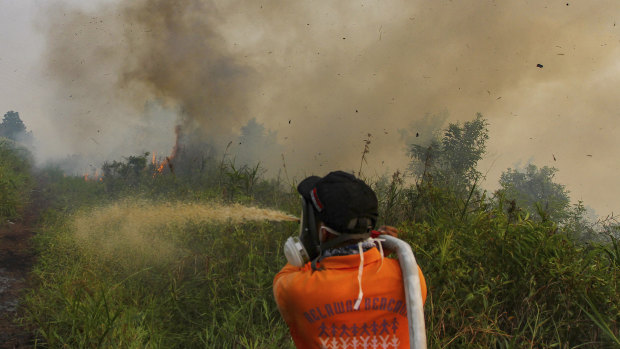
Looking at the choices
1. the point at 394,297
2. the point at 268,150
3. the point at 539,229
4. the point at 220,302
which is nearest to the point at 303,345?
the point at 394,297

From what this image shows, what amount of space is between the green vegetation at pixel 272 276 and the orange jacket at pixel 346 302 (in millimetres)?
1584

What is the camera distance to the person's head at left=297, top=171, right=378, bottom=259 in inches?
57.1

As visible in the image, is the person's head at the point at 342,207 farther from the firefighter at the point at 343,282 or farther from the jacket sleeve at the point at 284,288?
the jacket sleeve at the point at 284,288

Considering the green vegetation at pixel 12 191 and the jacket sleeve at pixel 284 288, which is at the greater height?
the jacket sleeve at pixel 284 288

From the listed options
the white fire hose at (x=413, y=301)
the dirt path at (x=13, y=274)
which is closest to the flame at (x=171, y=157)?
the dirt path at (x=13, y=274)

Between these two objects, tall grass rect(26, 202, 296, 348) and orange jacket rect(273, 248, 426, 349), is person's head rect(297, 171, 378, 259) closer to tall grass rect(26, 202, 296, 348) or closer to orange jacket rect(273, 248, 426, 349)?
orange jacket rect(273, 248, 426, 349)

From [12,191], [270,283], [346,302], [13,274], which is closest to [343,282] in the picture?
[346,302]

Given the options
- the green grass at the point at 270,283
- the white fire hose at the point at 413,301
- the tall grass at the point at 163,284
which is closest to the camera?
the white fire hose at the point at 413,301

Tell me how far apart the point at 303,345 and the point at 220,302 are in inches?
96.3

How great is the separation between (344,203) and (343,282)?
33 centimetres

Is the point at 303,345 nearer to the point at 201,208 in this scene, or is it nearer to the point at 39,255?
the point at 201,208

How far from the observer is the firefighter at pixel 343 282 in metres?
1.46

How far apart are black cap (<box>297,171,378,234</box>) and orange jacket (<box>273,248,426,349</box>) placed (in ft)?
0.45

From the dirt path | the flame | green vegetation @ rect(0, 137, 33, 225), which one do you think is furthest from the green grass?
the flame
